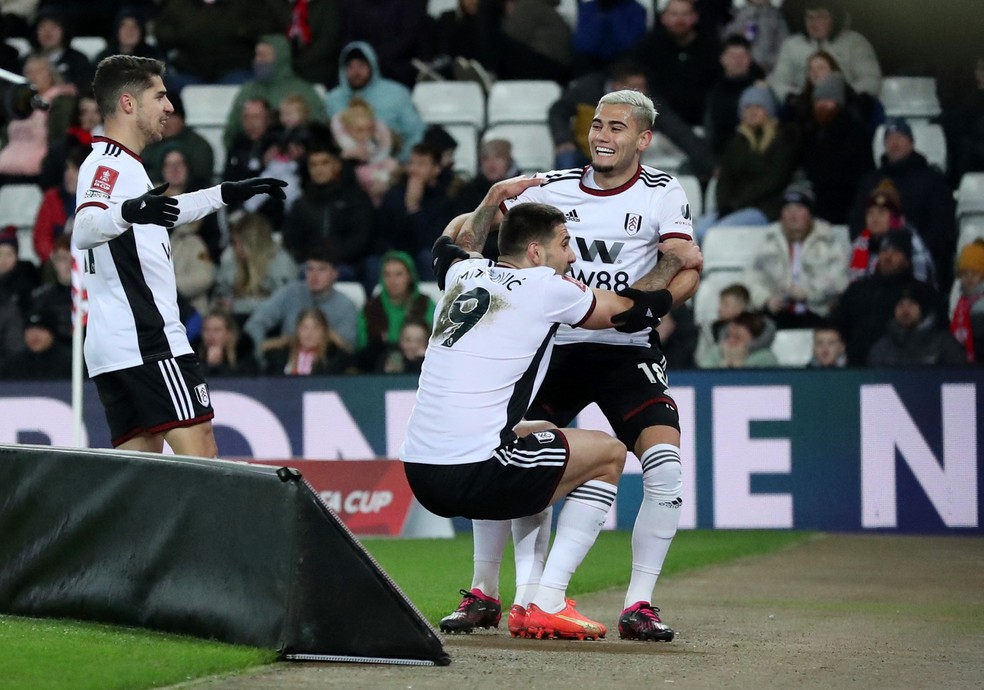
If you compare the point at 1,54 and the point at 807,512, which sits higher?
the point at 1,54

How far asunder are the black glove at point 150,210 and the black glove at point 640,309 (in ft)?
5.76

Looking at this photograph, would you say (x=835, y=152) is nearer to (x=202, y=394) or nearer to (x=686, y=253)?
(x=686, y=253)

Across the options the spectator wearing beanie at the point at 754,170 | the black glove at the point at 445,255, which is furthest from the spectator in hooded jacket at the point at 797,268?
the black glove at the point at 445,255

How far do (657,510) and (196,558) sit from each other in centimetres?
198

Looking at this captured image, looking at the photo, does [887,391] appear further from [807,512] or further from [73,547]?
[73,547]

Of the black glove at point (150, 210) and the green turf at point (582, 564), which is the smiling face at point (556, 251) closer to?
the black glove at point (150, 210)

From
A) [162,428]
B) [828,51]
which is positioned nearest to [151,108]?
[162,428]

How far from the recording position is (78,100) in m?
14.5

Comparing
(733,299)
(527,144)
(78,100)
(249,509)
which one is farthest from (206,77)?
(249,509)

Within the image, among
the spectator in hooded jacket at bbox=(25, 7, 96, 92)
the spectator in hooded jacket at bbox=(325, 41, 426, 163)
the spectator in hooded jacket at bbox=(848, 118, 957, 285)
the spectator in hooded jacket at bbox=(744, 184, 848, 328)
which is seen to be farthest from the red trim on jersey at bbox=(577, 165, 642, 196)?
the spectator in hooded jacket at bbox=(25, 7, 96, 92)

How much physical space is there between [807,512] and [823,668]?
572cm

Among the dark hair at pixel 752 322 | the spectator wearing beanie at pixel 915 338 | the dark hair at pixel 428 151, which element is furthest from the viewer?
the dark hair at pixel 428 151

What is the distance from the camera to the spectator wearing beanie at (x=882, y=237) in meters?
11.9

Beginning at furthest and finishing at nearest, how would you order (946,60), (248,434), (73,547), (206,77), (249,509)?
(206,77)
(946,60)
(248,434)
(73,547)
(249,509)
